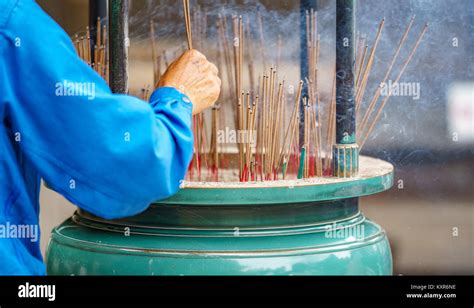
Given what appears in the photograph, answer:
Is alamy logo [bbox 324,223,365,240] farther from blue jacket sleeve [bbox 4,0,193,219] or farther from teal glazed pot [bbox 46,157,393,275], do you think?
blue jacket sleeve [bbox 4,0,193,219]

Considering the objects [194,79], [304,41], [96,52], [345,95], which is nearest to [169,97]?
[194,79]

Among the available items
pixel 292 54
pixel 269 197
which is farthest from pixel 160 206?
pixel 292 54

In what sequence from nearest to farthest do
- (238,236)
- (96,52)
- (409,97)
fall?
(238,236) < (96,52) < (409,97)

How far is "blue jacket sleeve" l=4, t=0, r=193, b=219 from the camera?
1.21 m

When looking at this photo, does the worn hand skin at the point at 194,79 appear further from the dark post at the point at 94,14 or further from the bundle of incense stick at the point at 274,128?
the dark post at the point at 94,14

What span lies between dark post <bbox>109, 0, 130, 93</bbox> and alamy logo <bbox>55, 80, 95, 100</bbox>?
35 centimetres

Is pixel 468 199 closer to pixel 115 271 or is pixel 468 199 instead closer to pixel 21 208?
pixel 115 271

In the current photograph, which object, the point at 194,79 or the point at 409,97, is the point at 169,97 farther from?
the point at 409,97

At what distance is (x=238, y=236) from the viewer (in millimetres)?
1532

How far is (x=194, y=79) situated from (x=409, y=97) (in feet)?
5.45

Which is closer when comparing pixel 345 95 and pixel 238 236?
pixel 238 236

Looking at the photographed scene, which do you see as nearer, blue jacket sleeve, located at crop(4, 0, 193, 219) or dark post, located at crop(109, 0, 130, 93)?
blue jacket sleeve, located at crop(4, 0, 193, 219)

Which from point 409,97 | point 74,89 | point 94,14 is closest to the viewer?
point 74,89
